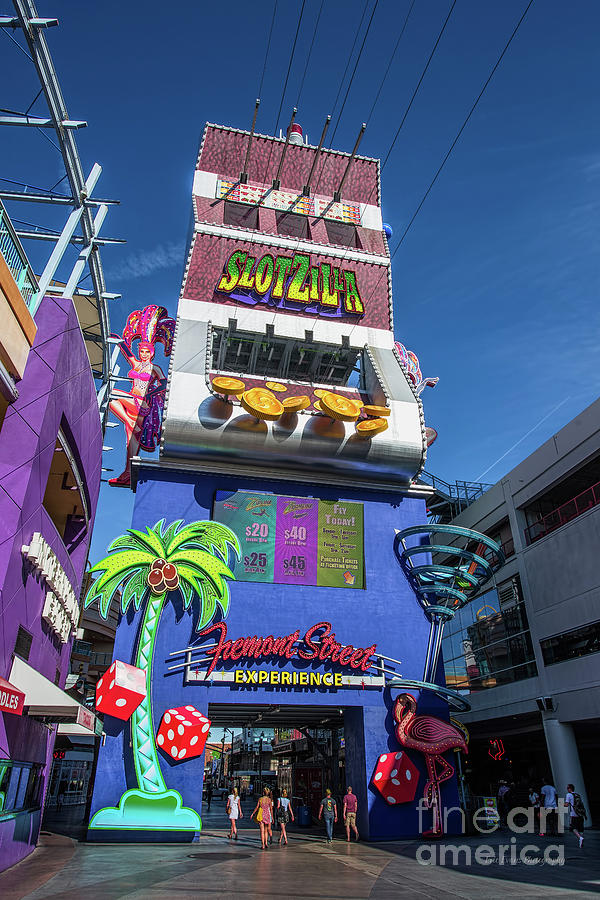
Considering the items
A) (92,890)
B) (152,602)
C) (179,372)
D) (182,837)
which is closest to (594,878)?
(92,890)

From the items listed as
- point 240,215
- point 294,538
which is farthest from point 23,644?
point 240,215

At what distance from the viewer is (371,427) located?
2559 centimetres

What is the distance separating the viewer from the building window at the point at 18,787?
1548 cm

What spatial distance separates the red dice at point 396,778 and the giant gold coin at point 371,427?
12.5m

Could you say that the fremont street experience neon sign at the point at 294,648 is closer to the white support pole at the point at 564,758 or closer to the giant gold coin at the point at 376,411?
the giant gold coin at the point at 376,411

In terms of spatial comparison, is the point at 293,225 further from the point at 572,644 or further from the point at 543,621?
the point at 572,644

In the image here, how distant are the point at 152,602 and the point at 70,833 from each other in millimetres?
10286

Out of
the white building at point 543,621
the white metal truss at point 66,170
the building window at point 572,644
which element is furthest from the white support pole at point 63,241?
the building window at point 572,644

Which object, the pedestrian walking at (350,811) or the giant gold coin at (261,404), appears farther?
the giant gold coin at (261,404)

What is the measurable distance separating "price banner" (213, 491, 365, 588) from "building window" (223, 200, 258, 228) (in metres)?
15.3

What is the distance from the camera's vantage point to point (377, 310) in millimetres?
31406

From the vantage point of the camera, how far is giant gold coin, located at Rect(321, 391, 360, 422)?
25219mm

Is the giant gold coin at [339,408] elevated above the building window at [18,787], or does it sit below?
above
